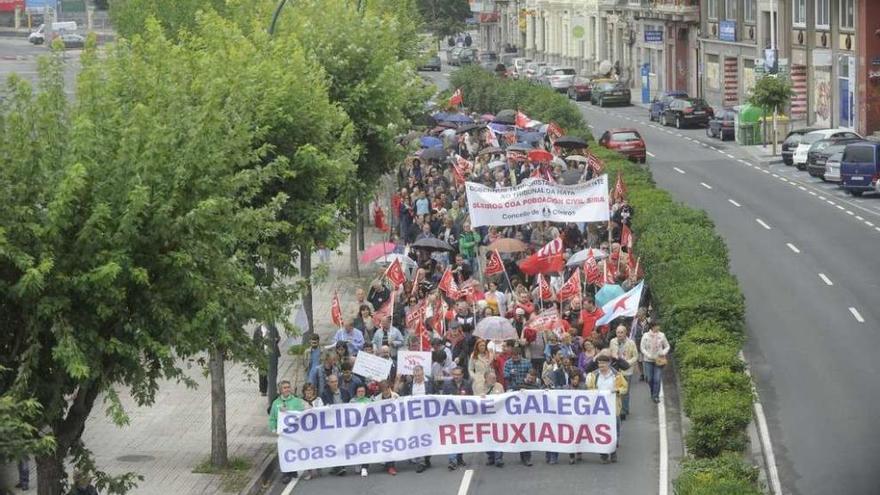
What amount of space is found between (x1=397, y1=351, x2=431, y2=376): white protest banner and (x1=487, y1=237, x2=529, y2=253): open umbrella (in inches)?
319

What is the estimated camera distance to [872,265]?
3678 centimetres

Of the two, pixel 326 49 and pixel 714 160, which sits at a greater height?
pixel 326 49

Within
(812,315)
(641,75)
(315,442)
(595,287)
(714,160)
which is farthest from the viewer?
(641,75)

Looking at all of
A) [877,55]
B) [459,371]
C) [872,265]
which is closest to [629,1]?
[877,55]

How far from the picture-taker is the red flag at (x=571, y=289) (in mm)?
28206

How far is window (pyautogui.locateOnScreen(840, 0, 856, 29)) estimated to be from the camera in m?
65.7

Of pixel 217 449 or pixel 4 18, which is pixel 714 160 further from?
pixel 4 18

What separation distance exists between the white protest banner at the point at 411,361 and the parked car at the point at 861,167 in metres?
27.0

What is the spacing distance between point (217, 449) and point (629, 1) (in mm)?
76090

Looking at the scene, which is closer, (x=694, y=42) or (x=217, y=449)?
(x=217, y=449)

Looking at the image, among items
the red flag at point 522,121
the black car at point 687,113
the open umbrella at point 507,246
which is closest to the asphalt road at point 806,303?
the open umbrella at point 507,246

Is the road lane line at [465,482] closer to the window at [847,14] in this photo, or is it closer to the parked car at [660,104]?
the window at [847,14]

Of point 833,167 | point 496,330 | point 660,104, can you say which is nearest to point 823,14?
point 660,104

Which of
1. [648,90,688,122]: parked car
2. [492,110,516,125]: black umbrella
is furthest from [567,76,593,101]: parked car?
[492,110,516,125]: black umbrella
